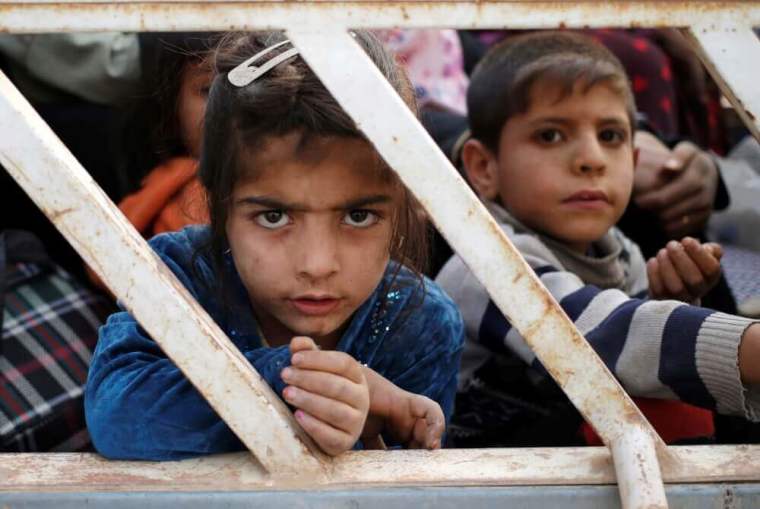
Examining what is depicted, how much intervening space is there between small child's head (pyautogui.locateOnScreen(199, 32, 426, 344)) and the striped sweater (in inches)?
15.7

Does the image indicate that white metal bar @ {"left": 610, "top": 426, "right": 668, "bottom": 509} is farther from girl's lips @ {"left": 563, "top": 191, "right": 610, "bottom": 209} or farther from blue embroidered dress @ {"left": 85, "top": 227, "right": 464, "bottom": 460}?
girl's lips @ {"left": 563, "top": 191, "right": 610, "bottom": 209}

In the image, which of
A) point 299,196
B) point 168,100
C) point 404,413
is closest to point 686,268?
point 404,413

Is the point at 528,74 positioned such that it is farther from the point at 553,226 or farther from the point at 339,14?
the point at 339,14

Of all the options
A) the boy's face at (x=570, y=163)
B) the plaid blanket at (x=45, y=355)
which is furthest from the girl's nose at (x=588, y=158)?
the plaid blanket at (x=45, y=355)

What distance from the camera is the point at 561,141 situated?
2.28m

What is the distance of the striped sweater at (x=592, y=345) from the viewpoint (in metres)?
1.58

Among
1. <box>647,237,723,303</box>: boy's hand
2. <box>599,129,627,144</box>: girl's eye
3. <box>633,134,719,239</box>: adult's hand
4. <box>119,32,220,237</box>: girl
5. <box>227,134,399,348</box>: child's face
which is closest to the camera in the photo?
<box>227,134,399,348</box>: child's face

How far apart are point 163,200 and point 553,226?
84 cm

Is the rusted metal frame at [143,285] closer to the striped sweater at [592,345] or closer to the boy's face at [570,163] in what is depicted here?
the striped sweater at [592,345]

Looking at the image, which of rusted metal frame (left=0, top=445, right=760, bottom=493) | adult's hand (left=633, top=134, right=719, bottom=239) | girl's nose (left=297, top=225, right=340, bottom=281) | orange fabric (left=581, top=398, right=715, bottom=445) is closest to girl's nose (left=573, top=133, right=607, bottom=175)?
orange fabric (left=581, top=398, right=715, bottom=445)

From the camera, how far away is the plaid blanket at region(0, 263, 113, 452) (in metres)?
2.22

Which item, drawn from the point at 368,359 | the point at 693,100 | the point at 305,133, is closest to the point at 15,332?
the point at 368,359

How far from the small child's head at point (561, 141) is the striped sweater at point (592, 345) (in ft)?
0.19

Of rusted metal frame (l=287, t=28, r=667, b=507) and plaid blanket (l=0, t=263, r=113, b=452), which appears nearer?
rusted metal frame (l=287, t=28, r=667, b=507)
